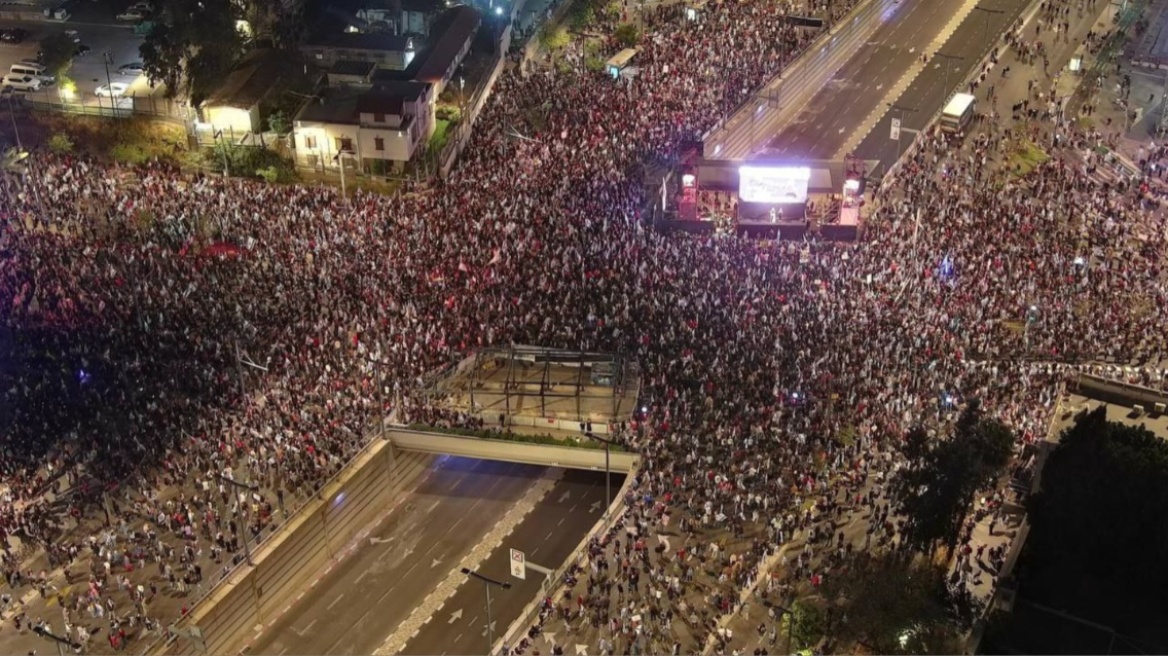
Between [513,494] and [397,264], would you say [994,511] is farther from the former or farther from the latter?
[397,264]

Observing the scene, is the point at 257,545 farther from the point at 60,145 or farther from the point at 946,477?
the point at 60,145

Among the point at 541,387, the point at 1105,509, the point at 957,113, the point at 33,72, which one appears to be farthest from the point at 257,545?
the point at 957,113

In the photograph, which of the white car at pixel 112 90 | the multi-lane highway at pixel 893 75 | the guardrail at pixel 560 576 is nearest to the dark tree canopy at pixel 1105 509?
the guardrail at pixel 560 576

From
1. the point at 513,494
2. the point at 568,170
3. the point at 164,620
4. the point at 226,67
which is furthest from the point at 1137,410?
the point at 226,67

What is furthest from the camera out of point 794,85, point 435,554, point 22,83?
point 794,85

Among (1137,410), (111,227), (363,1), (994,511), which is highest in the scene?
(363,1)

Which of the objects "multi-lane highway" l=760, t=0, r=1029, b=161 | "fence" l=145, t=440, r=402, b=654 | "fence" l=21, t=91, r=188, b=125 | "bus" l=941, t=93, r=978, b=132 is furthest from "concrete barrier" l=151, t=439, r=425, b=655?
"bus" l=941, t=93, r=978, b=132
